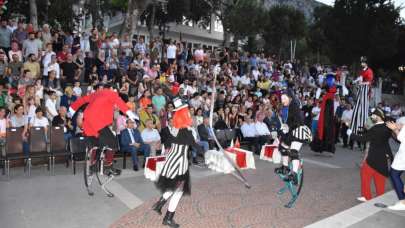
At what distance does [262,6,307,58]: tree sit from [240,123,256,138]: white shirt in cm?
2746

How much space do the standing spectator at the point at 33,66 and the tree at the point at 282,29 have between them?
2906 centimetres

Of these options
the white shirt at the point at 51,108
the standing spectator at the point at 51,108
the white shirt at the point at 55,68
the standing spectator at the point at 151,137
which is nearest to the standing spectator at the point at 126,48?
the white shirt at the point at 55,68

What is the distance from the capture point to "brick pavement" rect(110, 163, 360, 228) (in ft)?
22.5

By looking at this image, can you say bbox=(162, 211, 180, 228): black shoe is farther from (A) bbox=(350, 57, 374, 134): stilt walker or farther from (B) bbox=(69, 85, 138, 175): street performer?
(A) bbox=(350, 57, 374, 134): stilt walker

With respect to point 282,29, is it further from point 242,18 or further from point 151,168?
point 151,168

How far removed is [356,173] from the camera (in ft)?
36.8

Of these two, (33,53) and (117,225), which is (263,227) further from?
(33,53)

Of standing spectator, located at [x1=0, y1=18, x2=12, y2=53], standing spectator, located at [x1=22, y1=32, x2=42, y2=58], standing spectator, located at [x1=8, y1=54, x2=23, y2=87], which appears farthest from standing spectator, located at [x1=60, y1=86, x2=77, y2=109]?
standing spectator, located at [x1=0, y1=18, x2=12, y2=53]

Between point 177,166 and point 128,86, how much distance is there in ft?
27.0

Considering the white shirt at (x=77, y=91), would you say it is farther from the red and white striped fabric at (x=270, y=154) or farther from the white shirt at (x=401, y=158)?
the white shirt at (x=401, y=158)

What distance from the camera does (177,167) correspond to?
6.47 m

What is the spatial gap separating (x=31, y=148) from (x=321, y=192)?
681 cm

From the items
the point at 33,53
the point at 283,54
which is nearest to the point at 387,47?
the point at 283,54

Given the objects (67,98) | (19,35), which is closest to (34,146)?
(67,98)
